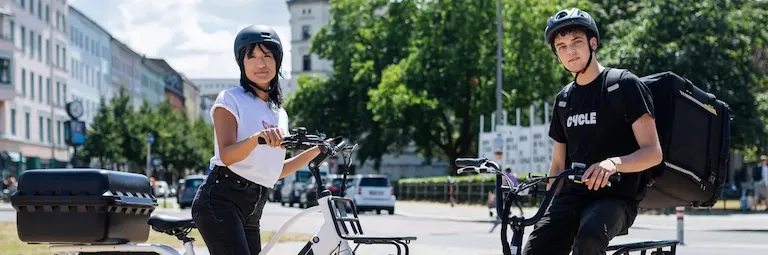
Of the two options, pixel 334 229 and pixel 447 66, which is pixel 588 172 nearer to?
pixel 334 229

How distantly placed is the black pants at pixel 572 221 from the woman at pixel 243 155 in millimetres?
1064

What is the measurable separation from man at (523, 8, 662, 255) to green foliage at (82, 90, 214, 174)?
→ 7166cm

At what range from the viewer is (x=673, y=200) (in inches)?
218

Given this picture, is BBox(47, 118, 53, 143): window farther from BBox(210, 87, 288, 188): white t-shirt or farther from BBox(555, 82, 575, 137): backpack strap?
BBox(555, 82, 575, 137): backpack strap

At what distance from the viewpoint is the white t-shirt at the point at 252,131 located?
5.53 metres

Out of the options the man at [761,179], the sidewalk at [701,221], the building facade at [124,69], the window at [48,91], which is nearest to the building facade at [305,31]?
the building facade at [124,69]

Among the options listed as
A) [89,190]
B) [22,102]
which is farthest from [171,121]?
[89,190]

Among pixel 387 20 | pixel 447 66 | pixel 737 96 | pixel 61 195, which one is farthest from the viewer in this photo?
pixel 387 20

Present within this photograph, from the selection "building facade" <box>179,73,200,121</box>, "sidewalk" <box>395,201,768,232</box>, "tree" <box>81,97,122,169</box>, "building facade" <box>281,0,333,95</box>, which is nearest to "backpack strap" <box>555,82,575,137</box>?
"sidewalk" <box>395,201,768,232</box>

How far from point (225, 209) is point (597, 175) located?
171 cm

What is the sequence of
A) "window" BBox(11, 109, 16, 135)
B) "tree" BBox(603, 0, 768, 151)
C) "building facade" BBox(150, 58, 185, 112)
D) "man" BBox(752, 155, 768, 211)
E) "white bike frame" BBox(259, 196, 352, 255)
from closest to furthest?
1. "white bike frame" BBox(259, 196, 352, 255)
2. "man" BBox(752, 155, 768, 211)
3. "tree" BBox(603, 0, 768, 151)
4. "window" BBox(11, 109, 16, 135)
5. "building facade" BBox(150, 58, 185, 112)

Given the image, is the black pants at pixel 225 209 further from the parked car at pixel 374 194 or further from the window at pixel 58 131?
the window at pixel 58 131

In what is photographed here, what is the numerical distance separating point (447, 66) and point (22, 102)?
29851 millimetres

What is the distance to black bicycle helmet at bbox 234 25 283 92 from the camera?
553 cm
